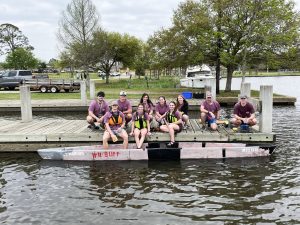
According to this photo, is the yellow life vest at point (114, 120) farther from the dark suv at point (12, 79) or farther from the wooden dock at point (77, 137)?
the dark suv at point (12, 79)

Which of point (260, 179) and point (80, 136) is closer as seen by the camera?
point (260, 179)

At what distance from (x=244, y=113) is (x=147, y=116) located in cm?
331

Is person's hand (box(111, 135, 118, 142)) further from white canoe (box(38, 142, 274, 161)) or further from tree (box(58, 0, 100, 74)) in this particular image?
tree (box(58, 0, 100, 74))

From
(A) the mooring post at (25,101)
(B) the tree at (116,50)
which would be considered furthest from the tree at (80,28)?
(A) the mooring post at (25,101)

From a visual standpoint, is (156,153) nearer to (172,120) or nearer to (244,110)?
(172,120)

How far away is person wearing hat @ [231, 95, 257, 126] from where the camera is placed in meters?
11.9

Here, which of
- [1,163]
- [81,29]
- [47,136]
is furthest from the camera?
[81,29]

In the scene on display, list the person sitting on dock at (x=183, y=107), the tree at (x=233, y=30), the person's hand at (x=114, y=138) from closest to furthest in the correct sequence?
1. the person's hand at (x=114, y=138)
2. the person sitting on dock at (x=183, y=107)
3. the tree at (x=233, y=30)

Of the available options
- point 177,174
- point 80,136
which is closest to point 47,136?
point 80,136

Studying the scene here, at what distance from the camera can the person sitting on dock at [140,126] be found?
11.2m

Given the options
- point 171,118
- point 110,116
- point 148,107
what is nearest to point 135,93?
point 148,107

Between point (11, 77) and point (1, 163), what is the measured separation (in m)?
28.9

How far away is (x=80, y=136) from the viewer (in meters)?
12.0

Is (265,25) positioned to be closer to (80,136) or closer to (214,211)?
(80,136)
